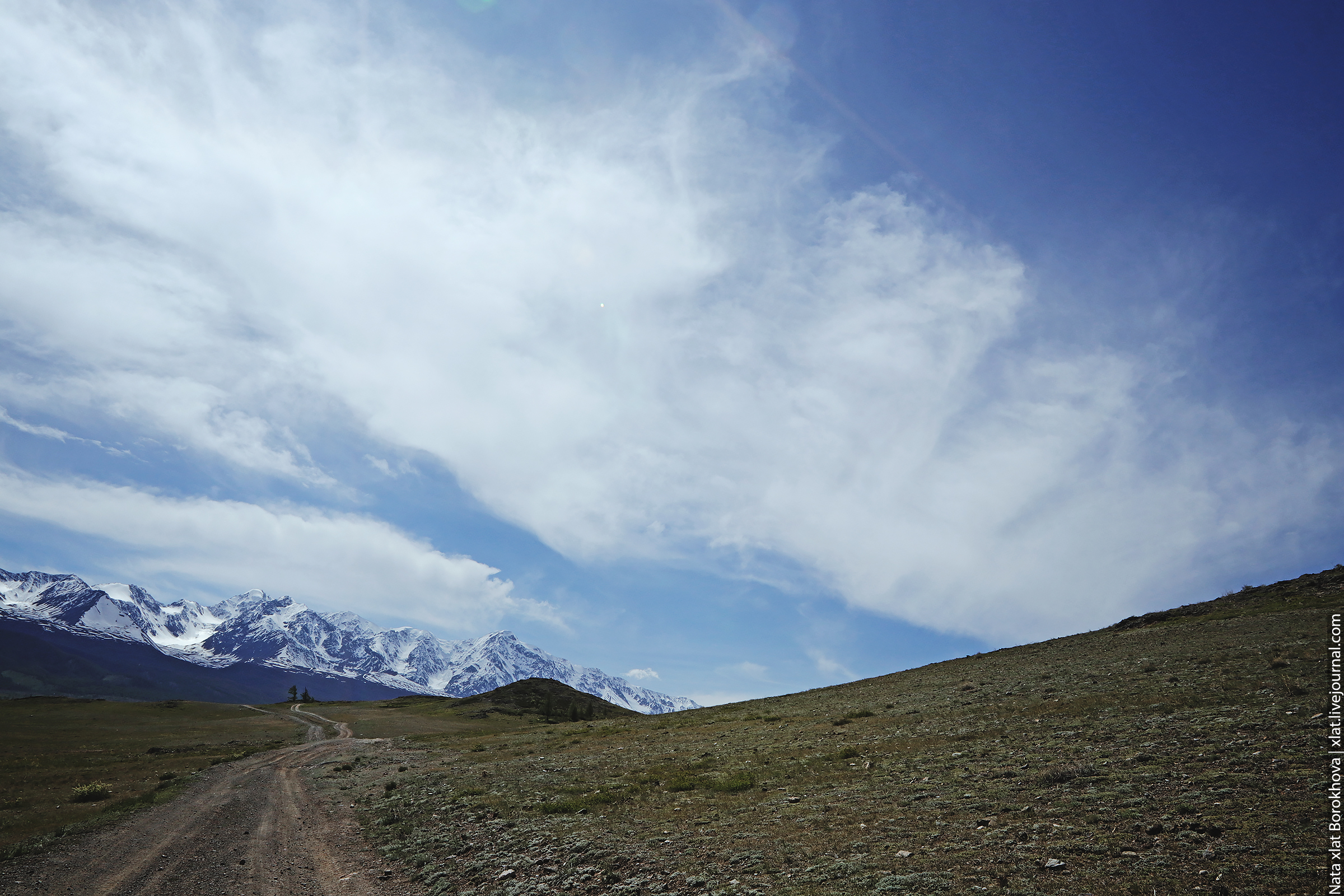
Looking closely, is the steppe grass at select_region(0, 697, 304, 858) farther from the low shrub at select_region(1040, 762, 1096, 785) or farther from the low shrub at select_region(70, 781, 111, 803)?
the low shrub at select_region(1040, 762, 1096, 785)

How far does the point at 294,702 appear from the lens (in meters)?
164

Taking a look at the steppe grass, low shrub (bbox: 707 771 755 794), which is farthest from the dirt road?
low shrub (bbox: 707 771 755 794)

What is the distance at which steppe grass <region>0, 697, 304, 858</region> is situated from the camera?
27359 mm

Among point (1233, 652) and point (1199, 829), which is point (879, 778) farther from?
point (1233, 652)

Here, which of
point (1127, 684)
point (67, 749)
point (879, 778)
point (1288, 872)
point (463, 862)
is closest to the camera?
point (1288, 872)

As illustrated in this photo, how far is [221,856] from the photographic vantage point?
21.1 metres

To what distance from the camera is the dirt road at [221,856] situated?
1772cm

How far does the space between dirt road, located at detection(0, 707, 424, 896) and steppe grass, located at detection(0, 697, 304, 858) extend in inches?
92.4

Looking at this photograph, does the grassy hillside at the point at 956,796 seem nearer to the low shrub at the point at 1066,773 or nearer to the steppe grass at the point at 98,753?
the low shrub at the point at 1066,773

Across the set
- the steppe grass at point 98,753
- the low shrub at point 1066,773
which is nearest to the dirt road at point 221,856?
the steppe grass at point 98,753

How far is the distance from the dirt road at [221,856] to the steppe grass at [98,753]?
235cm

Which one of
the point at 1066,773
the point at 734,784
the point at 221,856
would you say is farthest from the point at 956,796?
the point at 221,856

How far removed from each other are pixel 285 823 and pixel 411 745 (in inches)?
1714

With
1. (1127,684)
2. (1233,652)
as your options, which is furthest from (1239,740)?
(1233,652)
